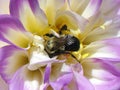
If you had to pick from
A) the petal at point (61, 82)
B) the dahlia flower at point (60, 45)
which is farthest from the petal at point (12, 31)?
the petal at point (61, 82)

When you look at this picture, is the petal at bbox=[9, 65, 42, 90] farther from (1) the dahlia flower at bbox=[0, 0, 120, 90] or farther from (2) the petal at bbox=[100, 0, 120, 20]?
(2) the petal at bbox=[100, 0, 120, 20]

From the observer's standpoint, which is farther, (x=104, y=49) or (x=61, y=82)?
(x=104, y=49)

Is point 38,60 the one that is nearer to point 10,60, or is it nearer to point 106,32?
point 10,60

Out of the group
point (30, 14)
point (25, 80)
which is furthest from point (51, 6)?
point (25, 80)

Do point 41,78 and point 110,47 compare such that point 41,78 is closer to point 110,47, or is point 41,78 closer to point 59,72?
Answer: point 59,72

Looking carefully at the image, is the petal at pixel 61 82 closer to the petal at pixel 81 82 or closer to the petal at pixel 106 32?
the petal at pixel 81 82
